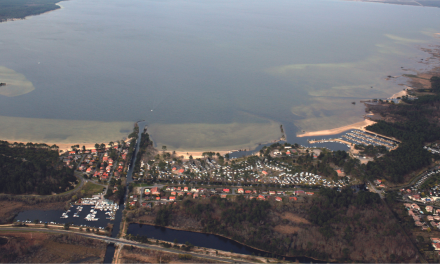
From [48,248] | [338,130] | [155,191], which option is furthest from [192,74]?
[48,248]

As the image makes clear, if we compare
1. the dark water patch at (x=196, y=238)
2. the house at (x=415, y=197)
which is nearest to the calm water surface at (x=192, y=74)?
the dark water patch at (x=196, y=238)

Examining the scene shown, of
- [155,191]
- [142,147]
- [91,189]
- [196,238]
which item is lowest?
[196,238]

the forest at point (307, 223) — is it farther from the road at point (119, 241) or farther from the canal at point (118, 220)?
the road at point (119, 241)

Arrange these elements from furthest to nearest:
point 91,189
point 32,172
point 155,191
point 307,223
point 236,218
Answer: point 32,172
point 91,189
point 155,191
point 236,218
point 307,223

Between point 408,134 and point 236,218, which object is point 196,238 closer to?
point 236,218

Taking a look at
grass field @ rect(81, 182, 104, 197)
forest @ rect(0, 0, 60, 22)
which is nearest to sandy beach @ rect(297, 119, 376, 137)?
grass field @ rect(81, 182, 104, 197)

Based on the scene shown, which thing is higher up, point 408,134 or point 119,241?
point 408,134
